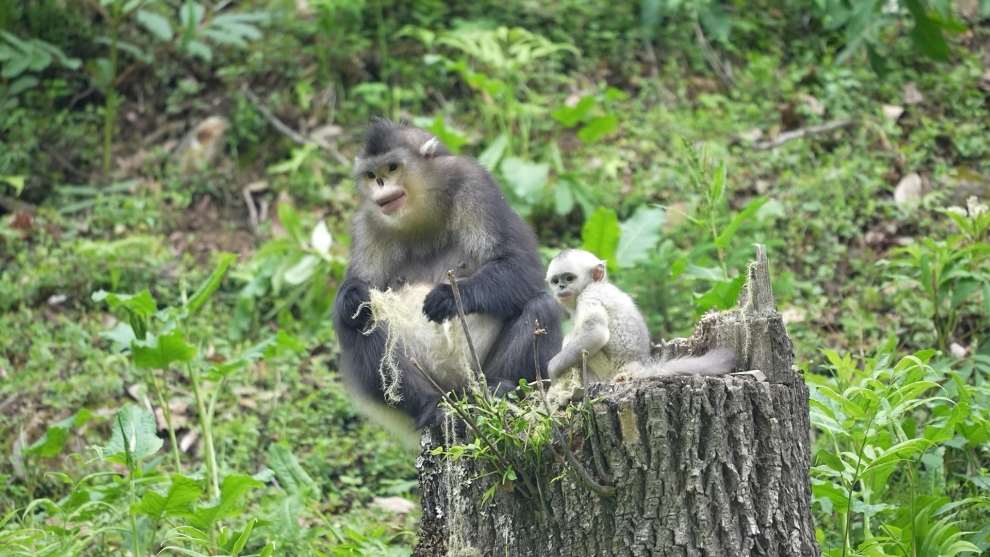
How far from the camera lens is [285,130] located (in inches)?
364

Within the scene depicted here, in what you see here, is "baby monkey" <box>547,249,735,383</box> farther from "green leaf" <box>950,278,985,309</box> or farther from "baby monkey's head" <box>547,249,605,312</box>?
"green leaf" <box>950,278,985,309</box>

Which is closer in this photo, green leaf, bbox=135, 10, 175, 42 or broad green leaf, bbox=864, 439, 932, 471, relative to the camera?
broad green leaf, bbox=864, 439, 932, 471

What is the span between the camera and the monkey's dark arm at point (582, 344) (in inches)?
163

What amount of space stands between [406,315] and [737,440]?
6.95ft

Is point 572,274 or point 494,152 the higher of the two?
point 572,274

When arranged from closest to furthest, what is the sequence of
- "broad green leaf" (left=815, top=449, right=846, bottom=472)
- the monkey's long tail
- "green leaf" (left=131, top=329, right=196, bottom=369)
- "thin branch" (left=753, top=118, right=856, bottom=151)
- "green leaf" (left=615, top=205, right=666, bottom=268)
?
1. the monkey's long tail
2. "broad green leaf" (left=815, top=449, right=846, bottom=472)
3. "green leaf" (left=131, top=329, right=196, bottom=369)
4. "green leaf" (left=615, top=205, right=666, bottom=268)
5. "thin branch" (left=753, top=118, right=856, bottom=151)

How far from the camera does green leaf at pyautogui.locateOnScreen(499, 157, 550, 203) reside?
7.79 m

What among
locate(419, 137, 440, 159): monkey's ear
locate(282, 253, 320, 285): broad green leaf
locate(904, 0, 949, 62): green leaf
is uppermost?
locate(904, 0, 949, 62): green leaf

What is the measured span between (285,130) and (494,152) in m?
2.19


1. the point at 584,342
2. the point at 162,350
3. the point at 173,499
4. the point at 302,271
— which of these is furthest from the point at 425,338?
the point at 302,271

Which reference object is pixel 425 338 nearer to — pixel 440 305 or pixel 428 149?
pixel 440 305

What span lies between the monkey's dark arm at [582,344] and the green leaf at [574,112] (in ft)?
13.6

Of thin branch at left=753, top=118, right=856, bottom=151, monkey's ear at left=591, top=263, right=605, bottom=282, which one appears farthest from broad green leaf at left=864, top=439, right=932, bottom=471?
thin branch at left=753, top=118, right=856, bottom=151

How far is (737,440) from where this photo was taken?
11.1ft
